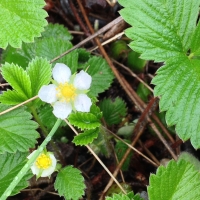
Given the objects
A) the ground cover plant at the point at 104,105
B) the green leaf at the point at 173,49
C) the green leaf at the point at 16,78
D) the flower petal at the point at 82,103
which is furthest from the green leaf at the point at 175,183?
the green leaf at the point at 16,78

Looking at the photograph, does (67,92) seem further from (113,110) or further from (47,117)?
(113,110)

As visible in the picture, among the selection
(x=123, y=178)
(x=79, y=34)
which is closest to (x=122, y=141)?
(x=123, y=178)

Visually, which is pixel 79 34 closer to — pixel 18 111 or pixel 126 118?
pixel 126 118

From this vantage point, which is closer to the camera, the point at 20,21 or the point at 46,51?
the point at 20,21

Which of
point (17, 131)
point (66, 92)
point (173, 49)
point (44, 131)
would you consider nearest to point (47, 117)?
point (44, 131)

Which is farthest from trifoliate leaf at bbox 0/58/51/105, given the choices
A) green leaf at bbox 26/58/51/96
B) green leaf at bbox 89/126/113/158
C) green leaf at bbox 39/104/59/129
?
green leaf at bbox 89/126/113/158
